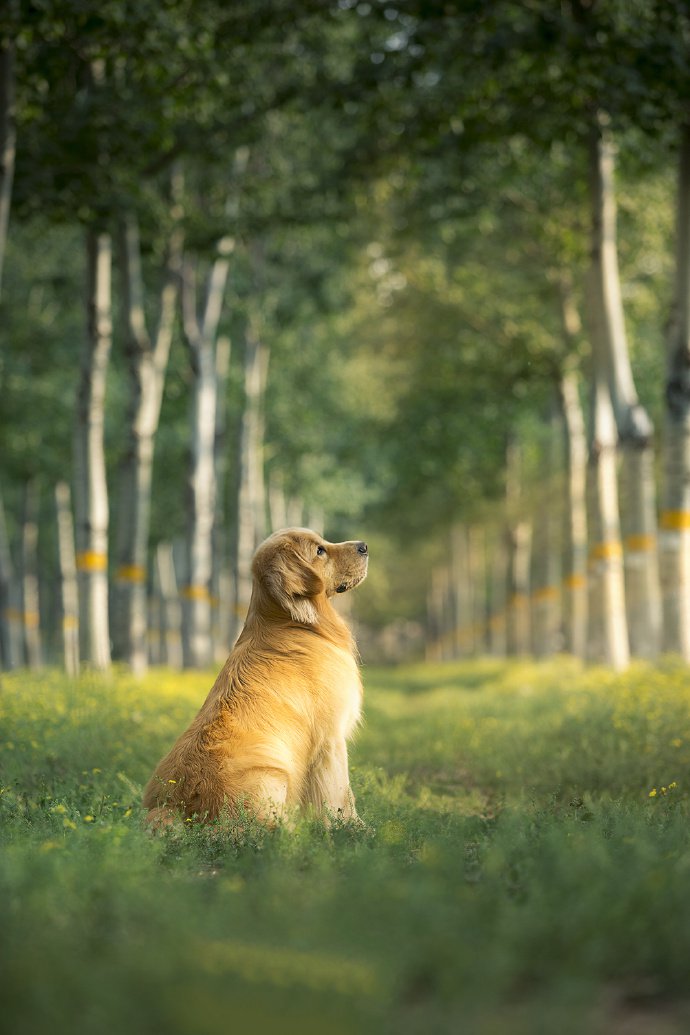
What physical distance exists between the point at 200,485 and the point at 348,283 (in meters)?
8.76

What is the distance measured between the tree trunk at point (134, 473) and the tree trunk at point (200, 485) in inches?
117

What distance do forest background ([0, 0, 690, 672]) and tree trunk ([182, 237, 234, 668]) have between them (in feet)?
0.19

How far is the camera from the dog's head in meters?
6.76

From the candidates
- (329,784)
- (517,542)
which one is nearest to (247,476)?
(517,542)

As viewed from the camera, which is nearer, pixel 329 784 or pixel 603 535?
pixel 329 784

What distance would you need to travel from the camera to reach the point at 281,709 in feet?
20.7

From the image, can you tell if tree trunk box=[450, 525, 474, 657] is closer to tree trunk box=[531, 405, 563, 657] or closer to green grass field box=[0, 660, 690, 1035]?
tree trunk box=[531, 405, 563, 657]

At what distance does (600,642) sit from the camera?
17641 millimetres

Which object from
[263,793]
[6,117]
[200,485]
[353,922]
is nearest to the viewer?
[353,922]

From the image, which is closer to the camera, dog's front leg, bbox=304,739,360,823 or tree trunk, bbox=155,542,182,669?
dog's front leg, bbox=304,739,360,823

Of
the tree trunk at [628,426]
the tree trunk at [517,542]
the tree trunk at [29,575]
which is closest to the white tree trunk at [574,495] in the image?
the tree trunk at [517,542]

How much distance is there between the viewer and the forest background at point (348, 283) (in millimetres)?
13227

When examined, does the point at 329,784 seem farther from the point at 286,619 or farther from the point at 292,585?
the point at 292,585

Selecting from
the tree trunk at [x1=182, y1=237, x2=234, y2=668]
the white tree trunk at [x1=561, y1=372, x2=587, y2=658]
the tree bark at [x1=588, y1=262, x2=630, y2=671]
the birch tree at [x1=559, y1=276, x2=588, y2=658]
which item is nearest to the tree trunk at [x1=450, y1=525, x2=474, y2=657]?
the white tree trunk at [x1=561, y1=372, x2=587, y2=658]
